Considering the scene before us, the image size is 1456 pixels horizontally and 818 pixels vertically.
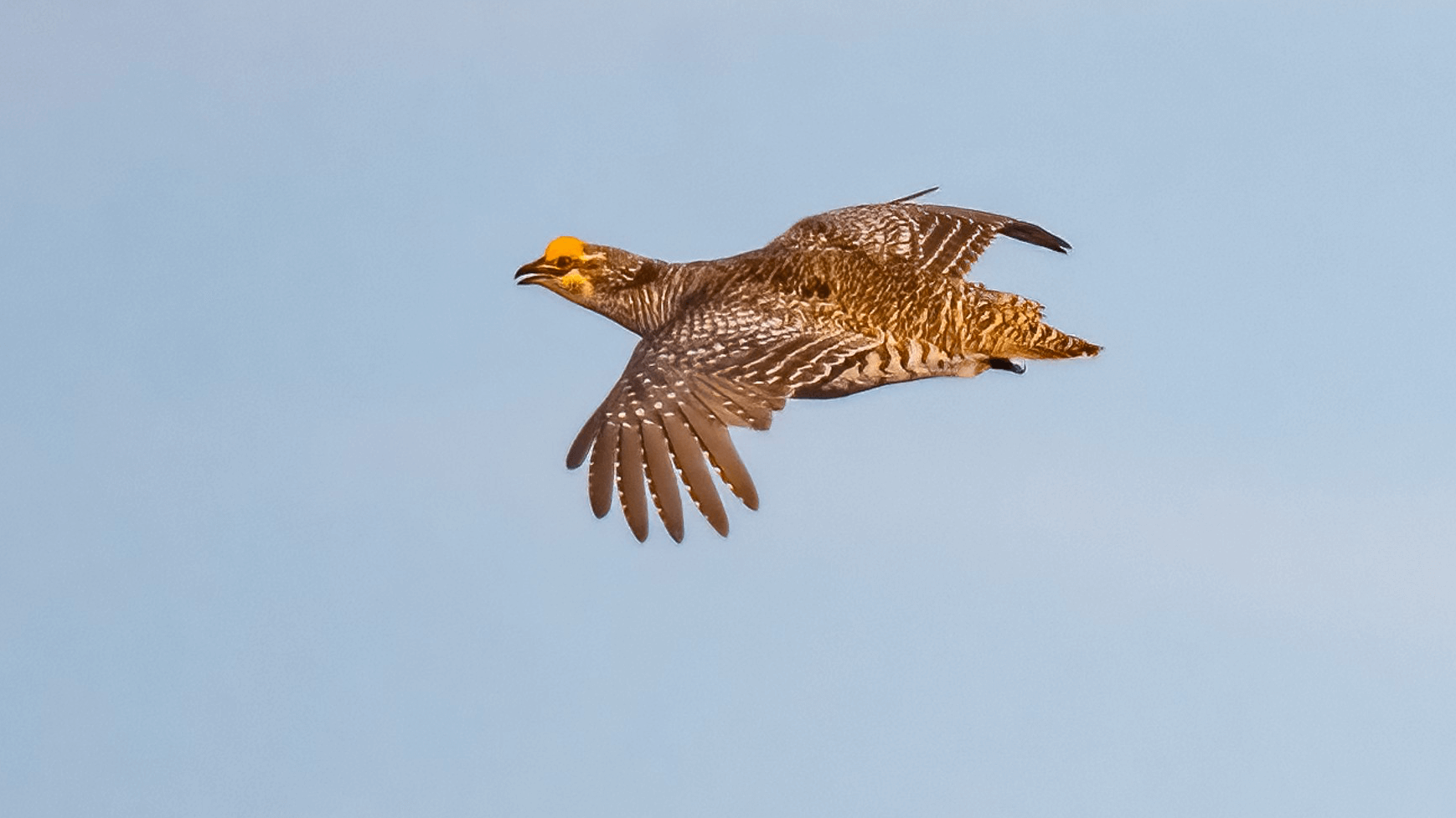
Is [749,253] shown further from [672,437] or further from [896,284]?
[672,437]

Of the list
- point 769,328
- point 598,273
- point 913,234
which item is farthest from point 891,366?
point 598,273

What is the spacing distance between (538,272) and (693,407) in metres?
5.28

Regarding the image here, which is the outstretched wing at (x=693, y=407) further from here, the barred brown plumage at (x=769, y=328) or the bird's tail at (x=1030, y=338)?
the bird's tail at (x=1030, y=338)

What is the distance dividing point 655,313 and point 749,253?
4.45ft

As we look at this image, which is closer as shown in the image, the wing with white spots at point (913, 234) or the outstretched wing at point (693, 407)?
the outstretched wing at point (693, 407)

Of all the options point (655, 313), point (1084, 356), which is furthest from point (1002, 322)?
point (655, 313)

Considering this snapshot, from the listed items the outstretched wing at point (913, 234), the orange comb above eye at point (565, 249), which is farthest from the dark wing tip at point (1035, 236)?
the orange comb above eye at point (565, 249)

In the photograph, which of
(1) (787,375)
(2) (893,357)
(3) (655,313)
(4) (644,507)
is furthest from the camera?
(3) (655,313)

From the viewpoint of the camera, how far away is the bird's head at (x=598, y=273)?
26031 millimetres

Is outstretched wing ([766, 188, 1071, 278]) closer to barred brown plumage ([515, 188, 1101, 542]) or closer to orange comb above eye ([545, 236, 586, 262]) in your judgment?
barred brown plumage ([515, 188, 1101, 542])

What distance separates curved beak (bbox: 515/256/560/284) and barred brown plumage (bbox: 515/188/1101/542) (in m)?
0.02

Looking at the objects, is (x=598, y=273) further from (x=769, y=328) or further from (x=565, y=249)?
(x=769, y=328)

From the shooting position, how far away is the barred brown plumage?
69.2 feet

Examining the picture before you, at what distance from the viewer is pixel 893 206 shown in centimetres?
2703
